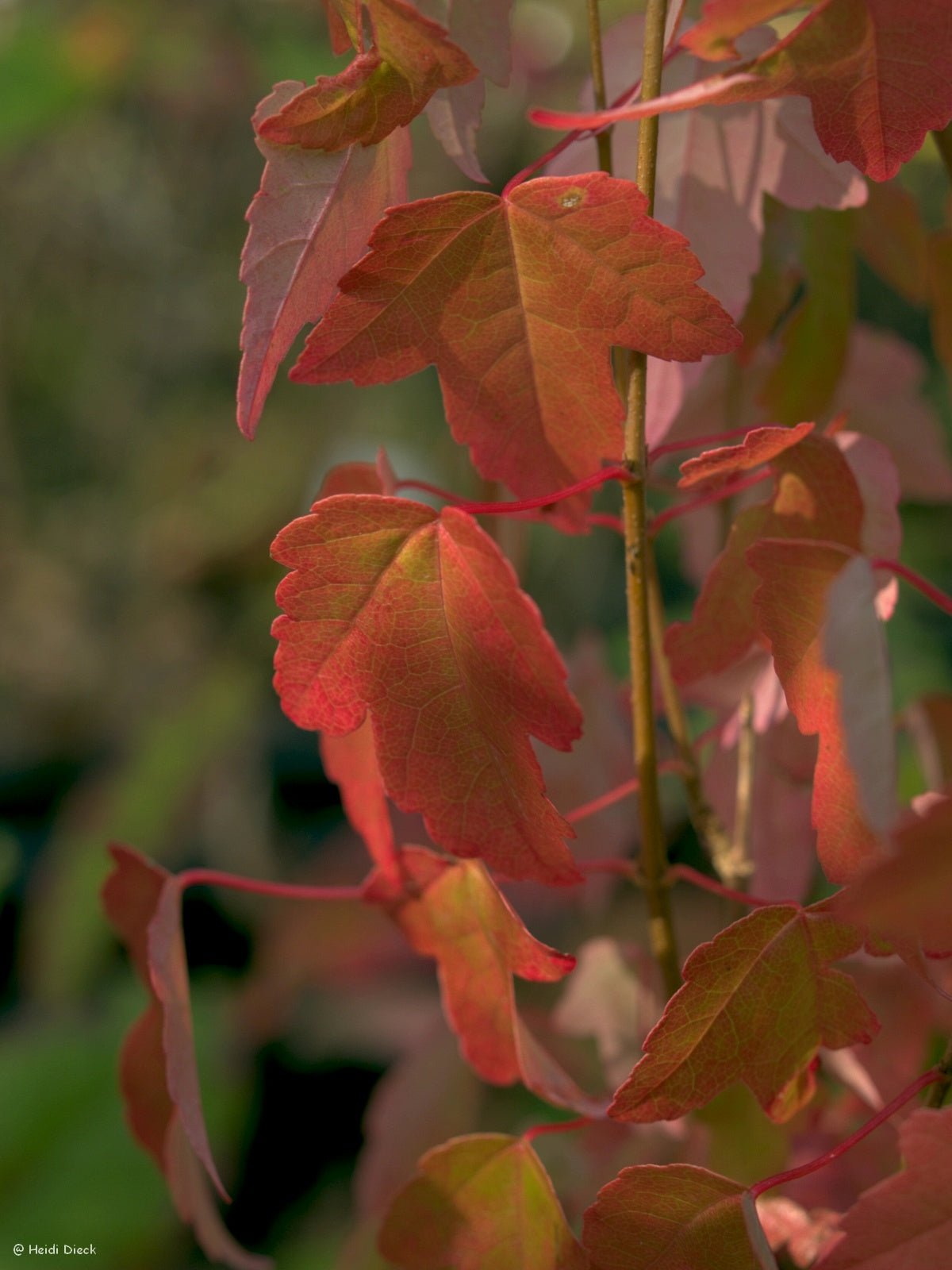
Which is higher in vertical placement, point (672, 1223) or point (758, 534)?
Answer: point (758, 534)

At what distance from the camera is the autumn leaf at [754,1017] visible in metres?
0.30

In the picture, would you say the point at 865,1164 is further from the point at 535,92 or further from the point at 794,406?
the point at 535,92

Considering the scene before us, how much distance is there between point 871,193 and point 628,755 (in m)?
0.29

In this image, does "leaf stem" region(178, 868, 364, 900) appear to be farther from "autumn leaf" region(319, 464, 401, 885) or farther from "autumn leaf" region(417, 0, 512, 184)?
"autumn leaf" region(417, 0, 512, 184)

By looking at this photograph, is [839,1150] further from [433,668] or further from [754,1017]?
[433,668]

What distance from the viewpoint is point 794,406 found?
49 centimetres

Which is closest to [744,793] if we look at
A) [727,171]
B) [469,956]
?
[469,956]

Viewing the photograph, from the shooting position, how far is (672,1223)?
0.31 m

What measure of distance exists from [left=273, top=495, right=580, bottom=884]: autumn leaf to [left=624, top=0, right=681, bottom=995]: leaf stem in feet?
0.15

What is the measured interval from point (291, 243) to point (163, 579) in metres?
2.22

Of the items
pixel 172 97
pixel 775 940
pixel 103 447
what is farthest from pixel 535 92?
pixel 775 940

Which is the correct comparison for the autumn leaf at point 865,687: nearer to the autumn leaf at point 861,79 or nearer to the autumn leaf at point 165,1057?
the autumn leaf at point 861,79

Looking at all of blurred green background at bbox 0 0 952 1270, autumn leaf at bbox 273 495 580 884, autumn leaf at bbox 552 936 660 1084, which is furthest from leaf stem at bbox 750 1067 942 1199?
blurred green background at bbox 0 0 952 1270

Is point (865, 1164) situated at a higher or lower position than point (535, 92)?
lower
